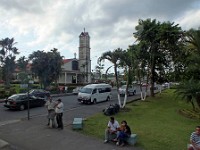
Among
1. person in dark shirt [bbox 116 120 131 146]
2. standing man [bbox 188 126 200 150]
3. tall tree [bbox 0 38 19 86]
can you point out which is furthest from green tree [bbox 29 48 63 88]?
standing man [bbox 188 126 200 150]

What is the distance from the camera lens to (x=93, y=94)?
31609 mm

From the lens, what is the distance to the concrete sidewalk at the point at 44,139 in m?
12.3

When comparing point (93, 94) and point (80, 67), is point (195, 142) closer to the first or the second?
point (93, 94)

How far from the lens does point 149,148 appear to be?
12.7 meters

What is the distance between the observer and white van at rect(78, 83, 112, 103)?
30987mm

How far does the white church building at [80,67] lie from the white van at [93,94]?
32.7 metres

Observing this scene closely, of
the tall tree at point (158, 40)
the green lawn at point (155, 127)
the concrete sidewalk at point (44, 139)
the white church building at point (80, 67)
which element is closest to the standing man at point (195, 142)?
the green lawn at point (155, 127)

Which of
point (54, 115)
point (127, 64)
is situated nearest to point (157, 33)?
point (127, 64)

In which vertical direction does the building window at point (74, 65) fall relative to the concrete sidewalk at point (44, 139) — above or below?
above

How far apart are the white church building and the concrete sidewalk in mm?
49499

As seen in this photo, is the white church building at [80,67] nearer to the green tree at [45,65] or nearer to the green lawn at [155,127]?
the green tree at [45,65]

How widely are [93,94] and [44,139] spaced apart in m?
18.1

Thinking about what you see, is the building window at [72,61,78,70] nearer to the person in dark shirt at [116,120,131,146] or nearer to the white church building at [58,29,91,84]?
the white church building at [58,29,91,84]

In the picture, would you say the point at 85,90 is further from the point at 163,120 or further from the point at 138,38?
the point at 163,120
